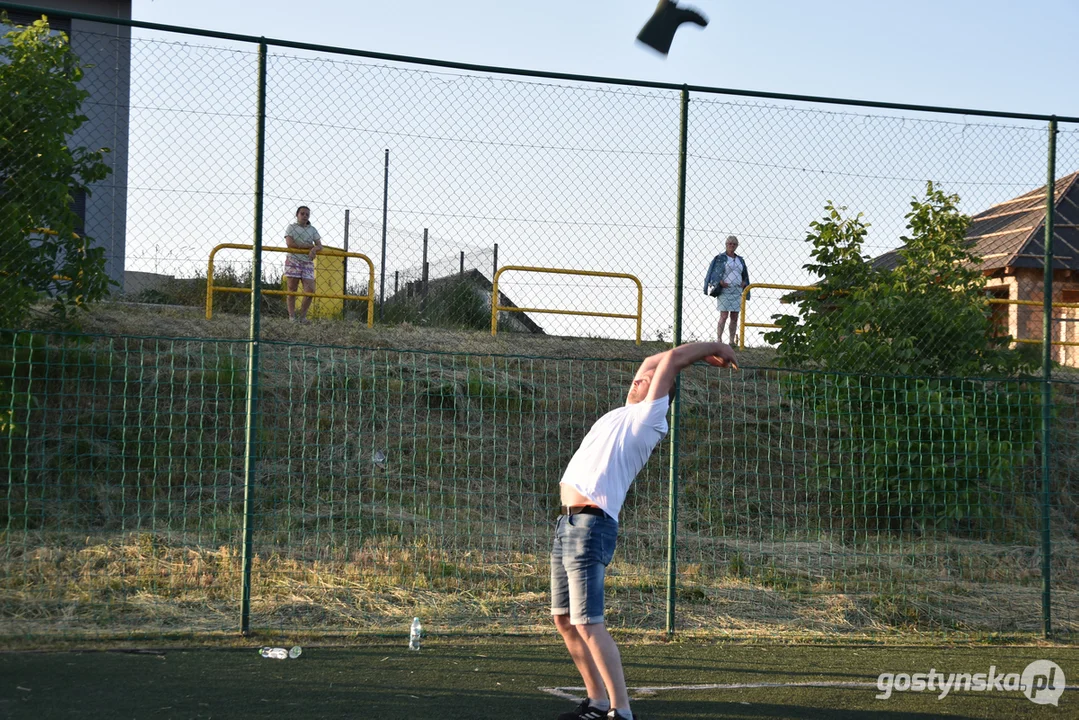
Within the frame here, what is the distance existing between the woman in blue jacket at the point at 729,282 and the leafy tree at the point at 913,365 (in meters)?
0.66

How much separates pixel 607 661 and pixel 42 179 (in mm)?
5593

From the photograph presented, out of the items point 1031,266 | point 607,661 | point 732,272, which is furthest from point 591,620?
point 1031,266

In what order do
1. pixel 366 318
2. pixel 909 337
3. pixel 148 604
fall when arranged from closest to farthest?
pixel 148 604, pixel 909 337, pixel 366 318

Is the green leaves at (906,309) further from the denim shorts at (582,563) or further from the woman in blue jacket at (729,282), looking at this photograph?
the denim shorts at (582,563)

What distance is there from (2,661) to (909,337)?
707 centimetres

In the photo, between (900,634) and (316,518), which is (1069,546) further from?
(316,518)

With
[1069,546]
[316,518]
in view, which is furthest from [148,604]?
[1069,546]

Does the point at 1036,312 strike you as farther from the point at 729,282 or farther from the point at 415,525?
the point at 415,525

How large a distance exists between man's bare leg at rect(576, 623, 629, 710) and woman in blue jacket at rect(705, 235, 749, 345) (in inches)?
153

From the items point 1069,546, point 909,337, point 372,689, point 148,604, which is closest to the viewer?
point 372,689

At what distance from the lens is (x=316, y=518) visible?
30.0 feet

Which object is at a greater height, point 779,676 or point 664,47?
point 664,47

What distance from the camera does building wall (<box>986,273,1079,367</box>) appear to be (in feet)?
53.0

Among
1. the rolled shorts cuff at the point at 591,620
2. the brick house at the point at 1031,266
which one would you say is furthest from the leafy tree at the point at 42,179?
the brick house at the point at 1031,266
